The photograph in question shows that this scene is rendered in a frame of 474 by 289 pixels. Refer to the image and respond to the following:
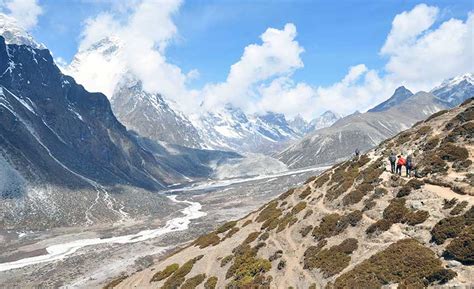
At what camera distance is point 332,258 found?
3653cm

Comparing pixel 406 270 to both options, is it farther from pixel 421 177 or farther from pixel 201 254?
pixel 201 254

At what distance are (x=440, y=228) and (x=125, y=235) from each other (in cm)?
13328

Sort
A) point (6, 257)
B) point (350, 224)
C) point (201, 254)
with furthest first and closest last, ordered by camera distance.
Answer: point (6, 257) → point (201, 254) → point (350, 224)

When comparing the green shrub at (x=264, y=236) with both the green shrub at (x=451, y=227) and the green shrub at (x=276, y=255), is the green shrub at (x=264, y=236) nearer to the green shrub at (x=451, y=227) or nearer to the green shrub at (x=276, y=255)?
the green shrub at (x=276, y=255)

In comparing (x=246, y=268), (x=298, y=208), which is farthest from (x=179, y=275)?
(x=298, y=208)

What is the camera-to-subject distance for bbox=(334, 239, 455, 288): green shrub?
93.7 ft

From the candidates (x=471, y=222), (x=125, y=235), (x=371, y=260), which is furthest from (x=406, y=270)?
(x=125, y=235)

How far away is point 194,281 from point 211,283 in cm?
292

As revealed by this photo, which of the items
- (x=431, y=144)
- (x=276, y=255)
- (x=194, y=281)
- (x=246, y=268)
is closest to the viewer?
(x=276, y=255)

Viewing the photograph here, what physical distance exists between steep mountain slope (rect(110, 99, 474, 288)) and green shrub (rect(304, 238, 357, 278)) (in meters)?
0.09

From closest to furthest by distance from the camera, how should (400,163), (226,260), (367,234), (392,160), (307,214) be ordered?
(367,234)
(400,163)
(392,160)
(226,260)
(307,214)

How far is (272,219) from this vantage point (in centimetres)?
5503

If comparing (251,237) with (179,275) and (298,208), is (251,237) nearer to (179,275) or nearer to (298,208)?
(298,208)

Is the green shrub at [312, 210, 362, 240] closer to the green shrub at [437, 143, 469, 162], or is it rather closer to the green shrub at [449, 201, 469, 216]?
the green shrub at [449, 201, 469, 216]
